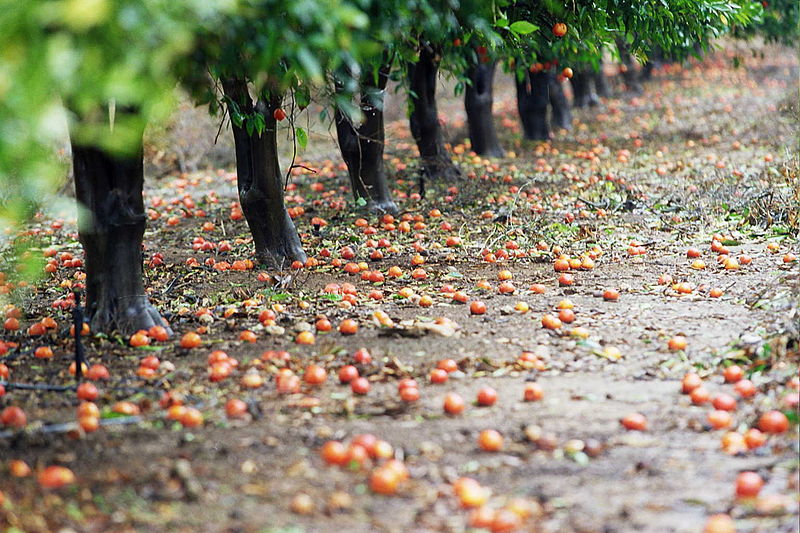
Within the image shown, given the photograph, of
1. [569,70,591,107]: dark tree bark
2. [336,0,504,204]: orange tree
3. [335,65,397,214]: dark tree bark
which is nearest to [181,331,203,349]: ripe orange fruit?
[336,0,504,204]: orange tree

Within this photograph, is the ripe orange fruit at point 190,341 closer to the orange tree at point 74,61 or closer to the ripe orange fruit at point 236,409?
the ripe orange fruit at point 236,409

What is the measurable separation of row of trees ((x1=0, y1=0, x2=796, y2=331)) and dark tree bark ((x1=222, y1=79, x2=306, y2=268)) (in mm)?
12

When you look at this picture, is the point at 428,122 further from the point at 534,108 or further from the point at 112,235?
the point at 112,235

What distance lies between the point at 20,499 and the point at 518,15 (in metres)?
4.59

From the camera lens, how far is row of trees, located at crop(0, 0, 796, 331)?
2598mm

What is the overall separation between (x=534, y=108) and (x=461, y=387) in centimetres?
1095

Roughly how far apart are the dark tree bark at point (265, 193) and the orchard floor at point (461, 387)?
1.21 ft

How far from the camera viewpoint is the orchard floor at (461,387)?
3.18 metres

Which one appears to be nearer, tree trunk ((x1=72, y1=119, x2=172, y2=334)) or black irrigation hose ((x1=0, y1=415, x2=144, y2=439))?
black irrigation hose ((x1=0, y1=415, x2=144, y2=439))

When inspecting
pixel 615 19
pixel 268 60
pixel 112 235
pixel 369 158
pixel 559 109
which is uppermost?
pixel 559 109

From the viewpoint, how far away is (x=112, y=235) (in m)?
5.11

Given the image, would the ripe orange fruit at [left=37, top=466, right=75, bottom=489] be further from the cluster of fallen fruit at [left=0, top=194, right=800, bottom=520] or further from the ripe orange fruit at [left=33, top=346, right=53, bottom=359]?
the ripe orange fruit at [left=33, top=346, right=53, bottom=359]

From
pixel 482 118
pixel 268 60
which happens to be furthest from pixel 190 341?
pixel 482 118

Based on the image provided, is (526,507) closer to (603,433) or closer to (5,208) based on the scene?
(603,433)
